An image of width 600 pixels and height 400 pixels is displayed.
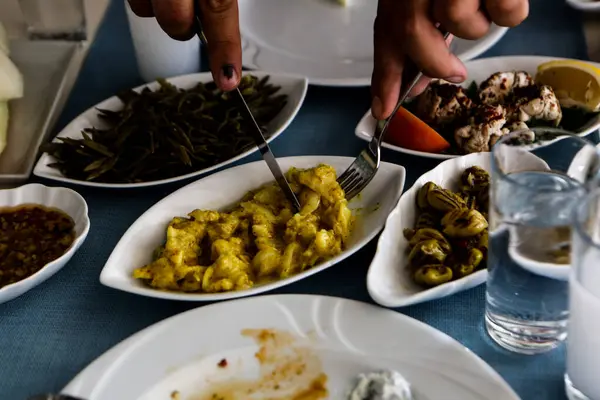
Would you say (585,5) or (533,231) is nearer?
(533,231)

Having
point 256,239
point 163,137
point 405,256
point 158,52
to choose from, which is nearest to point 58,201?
point 163,137

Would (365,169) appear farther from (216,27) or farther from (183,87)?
(183,87)

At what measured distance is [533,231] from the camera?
94 cm

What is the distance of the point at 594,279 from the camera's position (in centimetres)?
86

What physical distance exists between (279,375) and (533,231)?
1.38 feet

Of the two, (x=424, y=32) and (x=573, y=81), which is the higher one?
(x=424, y=32)

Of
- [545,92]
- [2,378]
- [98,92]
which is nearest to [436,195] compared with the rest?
[545,92]

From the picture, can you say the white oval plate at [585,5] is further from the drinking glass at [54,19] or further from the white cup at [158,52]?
the drinking glass at [54,19]

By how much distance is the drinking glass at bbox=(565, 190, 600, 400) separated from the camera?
84 centimetres

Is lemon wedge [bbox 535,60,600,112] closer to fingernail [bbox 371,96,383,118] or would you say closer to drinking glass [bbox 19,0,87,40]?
fingernail [bbox 371,96,383,118]

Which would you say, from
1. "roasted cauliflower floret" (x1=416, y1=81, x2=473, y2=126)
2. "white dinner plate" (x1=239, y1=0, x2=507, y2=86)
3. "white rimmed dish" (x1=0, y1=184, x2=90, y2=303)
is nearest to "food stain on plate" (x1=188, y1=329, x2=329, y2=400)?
"white rimmed dish" (x1=0, y1=184, x2=90, y2=303)

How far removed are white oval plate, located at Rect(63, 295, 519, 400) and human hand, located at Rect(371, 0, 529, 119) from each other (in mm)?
412

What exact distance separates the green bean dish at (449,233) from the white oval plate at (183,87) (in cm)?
43

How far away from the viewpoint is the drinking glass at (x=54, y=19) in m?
2.02
